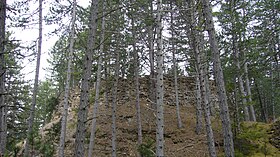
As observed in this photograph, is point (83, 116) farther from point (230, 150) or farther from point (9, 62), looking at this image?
point (9, 62)

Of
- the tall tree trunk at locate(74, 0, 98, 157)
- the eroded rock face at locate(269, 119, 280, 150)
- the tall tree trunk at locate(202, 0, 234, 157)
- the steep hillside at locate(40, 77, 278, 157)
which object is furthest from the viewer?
the steep hillside at locate(40, 77, 278, 157)

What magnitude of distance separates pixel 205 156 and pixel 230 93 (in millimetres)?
3527

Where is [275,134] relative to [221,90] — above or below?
below

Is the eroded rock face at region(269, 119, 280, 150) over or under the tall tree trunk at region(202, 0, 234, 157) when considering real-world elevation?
under

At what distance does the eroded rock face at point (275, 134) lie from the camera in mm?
11663

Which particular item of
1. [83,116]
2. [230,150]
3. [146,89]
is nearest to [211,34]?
[230,150]

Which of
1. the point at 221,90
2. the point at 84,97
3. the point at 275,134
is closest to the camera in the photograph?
the point at 84,97

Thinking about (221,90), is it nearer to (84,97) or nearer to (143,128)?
(84,97)

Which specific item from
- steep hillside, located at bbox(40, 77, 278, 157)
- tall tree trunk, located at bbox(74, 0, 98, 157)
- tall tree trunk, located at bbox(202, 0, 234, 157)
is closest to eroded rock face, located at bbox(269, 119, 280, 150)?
steep hillside, located at bbox(40, 77, 278, 157)

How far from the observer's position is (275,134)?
1208 cm

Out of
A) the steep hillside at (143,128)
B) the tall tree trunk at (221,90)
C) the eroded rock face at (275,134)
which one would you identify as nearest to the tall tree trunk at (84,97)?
the tall tree trunk at (221,90)

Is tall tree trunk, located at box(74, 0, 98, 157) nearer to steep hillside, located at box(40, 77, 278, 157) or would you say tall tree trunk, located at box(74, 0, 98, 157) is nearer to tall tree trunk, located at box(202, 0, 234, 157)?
tall tree trunk, located at box(202, 0, 234, 157)

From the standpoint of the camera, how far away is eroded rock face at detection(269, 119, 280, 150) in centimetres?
1166

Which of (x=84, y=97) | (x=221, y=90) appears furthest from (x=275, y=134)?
(x=84, y=97)
